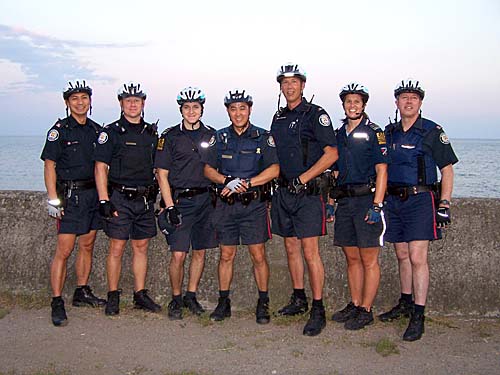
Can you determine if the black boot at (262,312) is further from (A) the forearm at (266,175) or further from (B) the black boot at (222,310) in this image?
(A) the forearm at (266,175)

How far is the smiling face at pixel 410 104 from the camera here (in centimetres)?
604

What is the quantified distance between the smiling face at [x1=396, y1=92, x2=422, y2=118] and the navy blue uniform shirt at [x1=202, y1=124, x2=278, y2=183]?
1.46 metres

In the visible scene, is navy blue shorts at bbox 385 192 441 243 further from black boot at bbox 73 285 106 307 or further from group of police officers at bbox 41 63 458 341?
black boot at bbox 73 285 106 307

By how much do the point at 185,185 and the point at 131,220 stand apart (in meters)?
0.80

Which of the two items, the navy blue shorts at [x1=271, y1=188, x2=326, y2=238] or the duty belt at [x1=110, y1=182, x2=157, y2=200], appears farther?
the duty belt at [x1=110, y1=182, x2=157, y2=200]

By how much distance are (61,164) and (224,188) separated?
198 centimetres

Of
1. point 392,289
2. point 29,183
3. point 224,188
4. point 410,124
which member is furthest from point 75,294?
point 29,183

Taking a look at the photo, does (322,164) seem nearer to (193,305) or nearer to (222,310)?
(222,310)

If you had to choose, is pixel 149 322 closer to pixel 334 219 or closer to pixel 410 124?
pixel 334 219

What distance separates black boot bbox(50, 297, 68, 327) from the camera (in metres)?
6.28

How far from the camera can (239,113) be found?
639 cm

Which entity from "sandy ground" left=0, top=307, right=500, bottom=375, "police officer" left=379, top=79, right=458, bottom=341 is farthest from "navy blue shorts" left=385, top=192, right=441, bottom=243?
"sandy ground" left=0, top=307, right=500, bottom=375

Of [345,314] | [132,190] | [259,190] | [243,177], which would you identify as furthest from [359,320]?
[132,190]

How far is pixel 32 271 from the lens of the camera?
24.5ft
